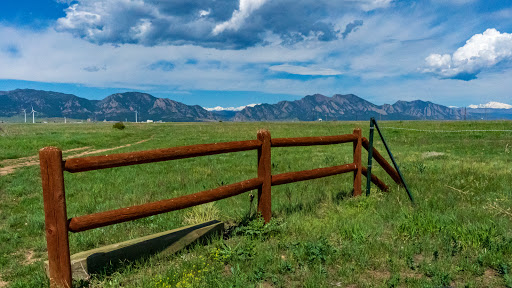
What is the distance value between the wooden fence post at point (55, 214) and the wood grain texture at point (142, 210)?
0.16 metres

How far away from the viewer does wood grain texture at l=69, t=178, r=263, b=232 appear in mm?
4152

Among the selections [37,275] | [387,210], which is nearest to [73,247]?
[37,275]

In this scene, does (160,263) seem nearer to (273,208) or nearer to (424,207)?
(273,208)

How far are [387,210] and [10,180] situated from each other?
14.2 meters

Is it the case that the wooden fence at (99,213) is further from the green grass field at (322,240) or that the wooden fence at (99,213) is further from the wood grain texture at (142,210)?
the green grass field at (322,240)

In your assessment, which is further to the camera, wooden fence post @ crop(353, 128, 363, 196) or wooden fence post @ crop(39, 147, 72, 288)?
wooden fence post @ crop(353, 128, 363, 196)

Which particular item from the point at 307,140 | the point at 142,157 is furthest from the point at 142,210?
the point at 307,140

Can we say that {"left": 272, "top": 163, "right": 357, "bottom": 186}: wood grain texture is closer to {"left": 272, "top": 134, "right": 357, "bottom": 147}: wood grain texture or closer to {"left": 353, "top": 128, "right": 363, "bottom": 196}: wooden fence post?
{"left": 353, "top": 128, "right": 363, "bottom": 196}: wooden fence post

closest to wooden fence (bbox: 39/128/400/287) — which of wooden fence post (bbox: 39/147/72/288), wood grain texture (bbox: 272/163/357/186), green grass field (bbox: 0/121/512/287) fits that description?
wooden fence post (bbox: 39/147/72/288)

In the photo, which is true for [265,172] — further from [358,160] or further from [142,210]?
[358,160]

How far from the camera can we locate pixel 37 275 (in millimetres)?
4750

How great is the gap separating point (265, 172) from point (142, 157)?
2357 mm

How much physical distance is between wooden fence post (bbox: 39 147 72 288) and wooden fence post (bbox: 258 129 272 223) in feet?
10.5

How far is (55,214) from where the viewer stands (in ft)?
13.1
